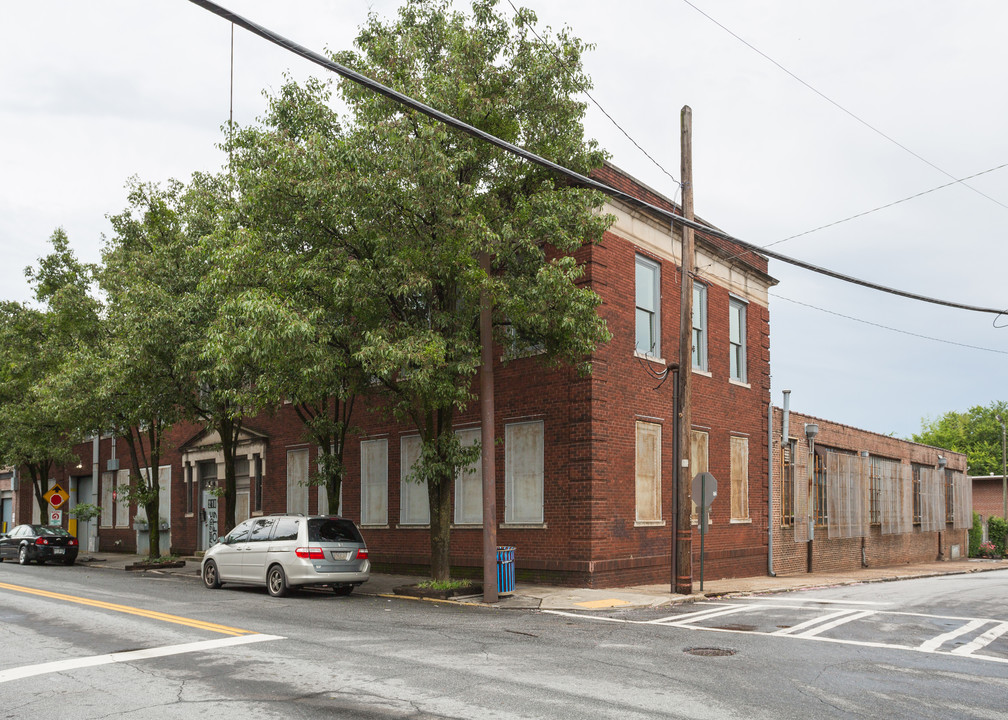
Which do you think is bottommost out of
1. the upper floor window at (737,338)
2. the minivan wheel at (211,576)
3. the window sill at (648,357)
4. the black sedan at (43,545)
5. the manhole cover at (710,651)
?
the black sedan at (43,545)

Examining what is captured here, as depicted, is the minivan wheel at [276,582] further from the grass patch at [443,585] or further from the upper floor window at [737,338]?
the upper floor window at [737,338]

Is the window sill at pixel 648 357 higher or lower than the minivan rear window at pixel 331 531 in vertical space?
higher

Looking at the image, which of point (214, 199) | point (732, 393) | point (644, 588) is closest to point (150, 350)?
point (214, 199)

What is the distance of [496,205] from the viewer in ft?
59.2

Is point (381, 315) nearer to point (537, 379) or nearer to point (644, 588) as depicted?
point (537, 379)

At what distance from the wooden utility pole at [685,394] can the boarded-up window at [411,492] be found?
25.1ft

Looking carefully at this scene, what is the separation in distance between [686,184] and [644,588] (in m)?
8.73

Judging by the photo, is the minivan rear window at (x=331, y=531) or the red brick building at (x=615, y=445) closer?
the minivan rear window at (x=331, y=531)

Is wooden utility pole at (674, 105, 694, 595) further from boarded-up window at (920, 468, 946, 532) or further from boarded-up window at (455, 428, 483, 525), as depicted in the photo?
boarded-up window at (920, 468, 946, 532)

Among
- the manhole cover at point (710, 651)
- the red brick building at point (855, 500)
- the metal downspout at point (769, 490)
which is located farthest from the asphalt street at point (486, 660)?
the red brick building at point (855, 500)

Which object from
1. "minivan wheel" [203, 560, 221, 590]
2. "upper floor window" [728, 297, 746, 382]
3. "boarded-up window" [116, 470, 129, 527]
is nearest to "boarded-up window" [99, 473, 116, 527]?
"boarded-up window" [116, 470, 129, 527]

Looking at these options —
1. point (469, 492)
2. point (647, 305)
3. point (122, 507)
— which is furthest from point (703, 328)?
point (122, 507)

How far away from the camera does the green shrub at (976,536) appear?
46.5m

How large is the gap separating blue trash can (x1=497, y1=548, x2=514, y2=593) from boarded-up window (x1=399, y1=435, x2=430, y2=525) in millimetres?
5555
